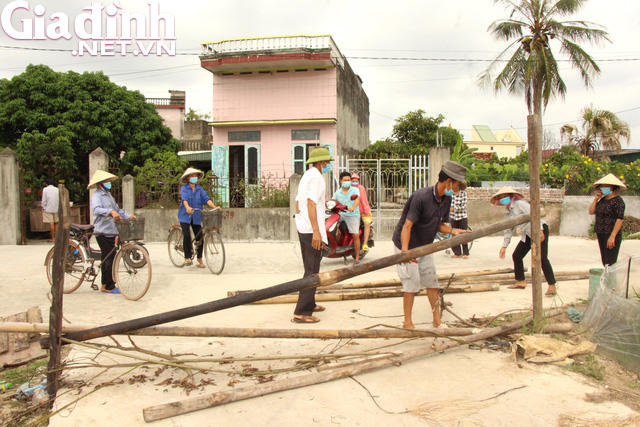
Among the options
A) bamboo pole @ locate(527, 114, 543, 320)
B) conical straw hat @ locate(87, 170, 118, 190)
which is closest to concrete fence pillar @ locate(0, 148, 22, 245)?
conical straw hat @ locate(87, 170, 118, 190)

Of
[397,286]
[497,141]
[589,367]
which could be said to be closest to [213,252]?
[397,286]

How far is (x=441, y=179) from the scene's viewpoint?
4.50 meters

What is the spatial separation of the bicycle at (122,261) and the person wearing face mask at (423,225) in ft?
11.4

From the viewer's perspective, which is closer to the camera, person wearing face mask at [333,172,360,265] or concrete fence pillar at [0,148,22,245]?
person wearing face mask at [333,172,360,265]

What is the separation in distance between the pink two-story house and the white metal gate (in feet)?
20.3

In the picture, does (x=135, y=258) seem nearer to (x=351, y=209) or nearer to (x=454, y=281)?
(x=351, y=209)

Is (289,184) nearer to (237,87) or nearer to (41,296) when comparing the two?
(41,296)

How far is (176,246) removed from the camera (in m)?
8.67

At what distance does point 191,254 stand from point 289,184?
4.65m

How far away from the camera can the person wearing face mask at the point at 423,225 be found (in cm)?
447

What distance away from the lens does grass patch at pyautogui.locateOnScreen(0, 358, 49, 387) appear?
370 centimetres

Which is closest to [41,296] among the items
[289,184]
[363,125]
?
[289,184]

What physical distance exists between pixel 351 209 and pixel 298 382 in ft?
16.9

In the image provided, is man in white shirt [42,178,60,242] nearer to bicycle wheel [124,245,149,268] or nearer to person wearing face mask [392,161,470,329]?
bicycle wheel [124,245,149,268]
